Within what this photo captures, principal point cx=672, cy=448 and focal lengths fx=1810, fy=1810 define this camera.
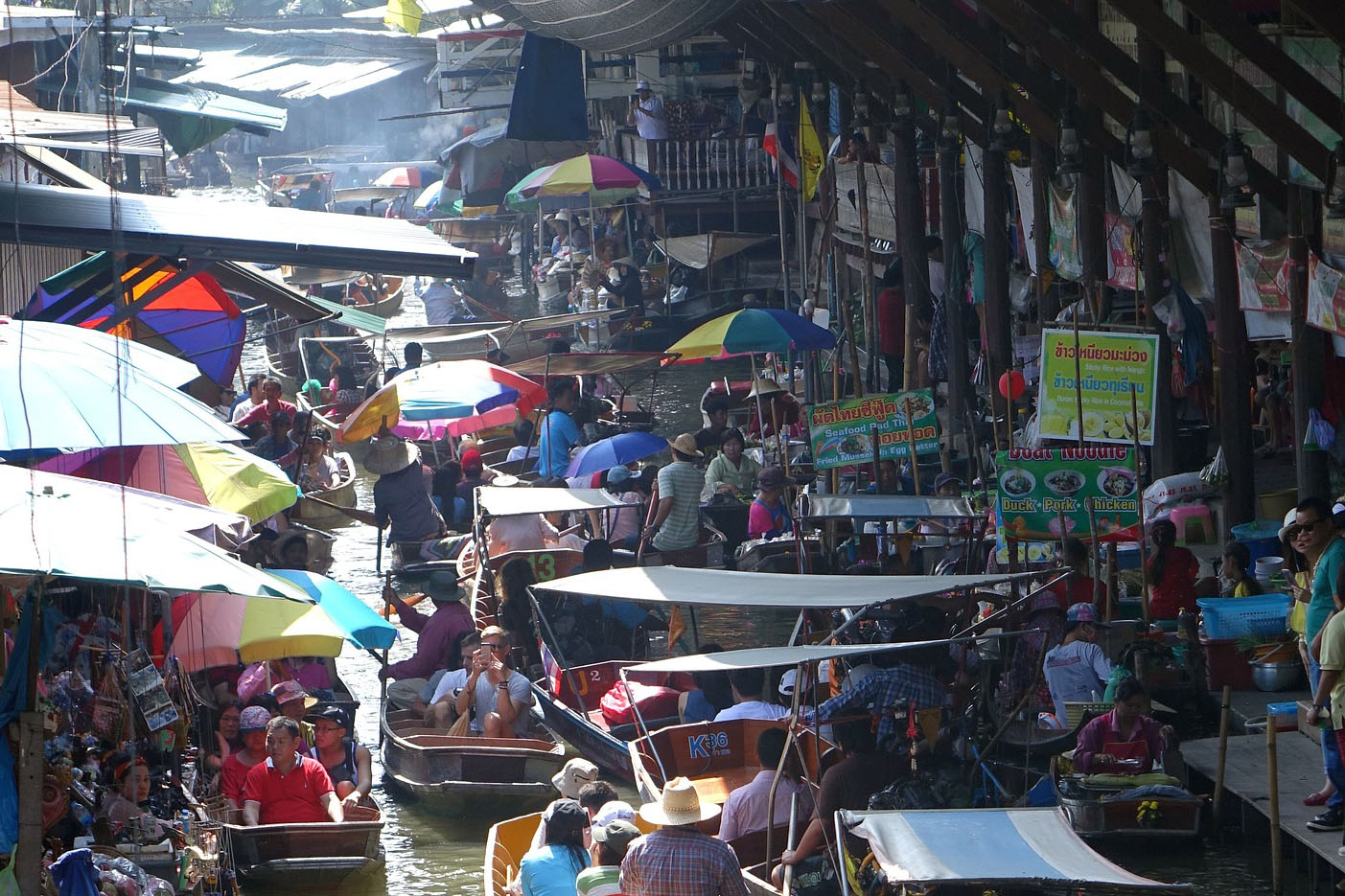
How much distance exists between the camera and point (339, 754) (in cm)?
1115

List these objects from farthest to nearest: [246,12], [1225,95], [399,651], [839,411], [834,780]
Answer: [246,12], [399,651], [839,411], [1225,95], [834,780]

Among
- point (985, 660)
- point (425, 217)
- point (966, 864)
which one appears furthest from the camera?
point (425, 217)

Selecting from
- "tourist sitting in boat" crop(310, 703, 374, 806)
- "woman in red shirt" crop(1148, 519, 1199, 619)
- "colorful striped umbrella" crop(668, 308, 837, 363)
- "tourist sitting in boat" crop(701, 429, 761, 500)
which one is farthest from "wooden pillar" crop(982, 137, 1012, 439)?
"tourist sitting in boat" crop(310, 703, 374, 806)

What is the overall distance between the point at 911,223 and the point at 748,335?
294cm

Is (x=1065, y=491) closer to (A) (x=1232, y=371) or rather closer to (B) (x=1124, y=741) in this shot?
(A) (x=1232, y=371)

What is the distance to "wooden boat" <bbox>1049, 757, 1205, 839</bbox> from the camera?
9688 mm

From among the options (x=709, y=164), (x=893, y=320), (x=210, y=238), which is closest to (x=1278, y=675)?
(x=210, y=238)

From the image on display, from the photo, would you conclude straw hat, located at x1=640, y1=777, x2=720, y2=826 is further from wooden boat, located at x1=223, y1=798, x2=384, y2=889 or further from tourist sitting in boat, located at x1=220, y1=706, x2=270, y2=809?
tourist sitting in boat, located at x1=220, y1=706, x2=270, y2=809

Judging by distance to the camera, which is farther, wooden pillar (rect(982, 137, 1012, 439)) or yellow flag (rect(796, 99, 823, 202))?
yellow flag (rect(796, 99, 823, 202))

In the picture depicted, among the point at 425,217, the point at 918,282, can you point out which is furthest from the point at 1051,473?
the point at 425,217

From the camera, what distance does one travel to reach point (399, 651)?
16156mm

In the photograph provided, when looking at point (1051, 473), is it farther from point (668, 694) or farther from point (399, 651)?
point (399, 651)

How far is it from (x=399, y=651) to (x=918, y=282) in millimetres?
6808

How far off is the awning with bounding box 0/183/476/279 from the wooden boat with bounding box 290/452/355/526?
5810mm
